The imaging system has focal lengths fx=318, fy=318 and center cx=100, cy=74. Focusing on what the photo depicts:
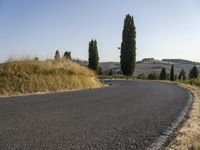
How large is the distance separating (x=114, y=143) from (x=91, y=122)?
2.11 m

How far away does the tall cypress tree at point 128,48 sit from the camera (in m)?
54.2

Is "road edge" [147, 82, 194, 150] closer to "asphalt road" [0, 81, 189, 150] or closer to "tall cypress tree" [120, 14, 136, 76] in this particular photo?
"asphalt road" [0, 81, 189, 150]

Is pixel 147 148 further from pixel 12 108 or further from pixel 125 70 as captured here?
pixel 125 70

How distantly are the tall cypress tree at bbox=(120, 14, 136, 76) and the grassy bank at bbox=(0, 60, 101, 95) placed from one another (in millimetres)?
31175

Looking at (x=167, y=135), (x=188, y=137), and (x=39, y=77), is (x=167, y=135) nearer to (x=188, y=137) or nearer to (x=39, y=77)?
(x=188, y=137)

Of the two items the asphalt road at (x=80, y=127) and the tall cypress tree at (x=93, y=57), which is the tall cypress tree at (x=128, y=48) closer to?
the tall cypress tree at (x=93, y=57)

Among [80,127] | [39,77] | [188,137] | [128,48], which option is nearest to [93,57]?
[128,48]

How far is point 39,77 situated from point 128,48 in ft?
123

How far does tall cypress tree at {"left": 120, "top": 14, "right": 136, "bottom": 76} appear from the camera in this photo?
54.2 meters

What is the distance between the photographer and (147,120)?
343 inches

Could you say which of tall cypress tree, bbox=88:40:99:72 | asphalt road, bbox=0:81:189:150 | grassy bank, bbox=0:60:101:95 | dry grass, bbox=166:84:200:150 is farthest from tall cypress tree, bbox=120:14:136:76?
dry grass, bbox=166:84:200:150

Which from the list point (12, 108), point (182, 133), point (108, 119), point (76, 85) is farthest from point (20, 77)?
point (182, 133)

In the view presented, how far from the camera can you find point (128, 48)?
54.6 m

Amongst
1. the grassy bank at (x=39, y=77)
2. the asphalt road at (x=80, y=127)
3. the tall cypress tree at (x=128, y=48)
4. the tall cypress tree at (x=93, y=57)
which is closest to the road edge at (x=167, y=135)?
the asphalt road at (x=80, y=127)
